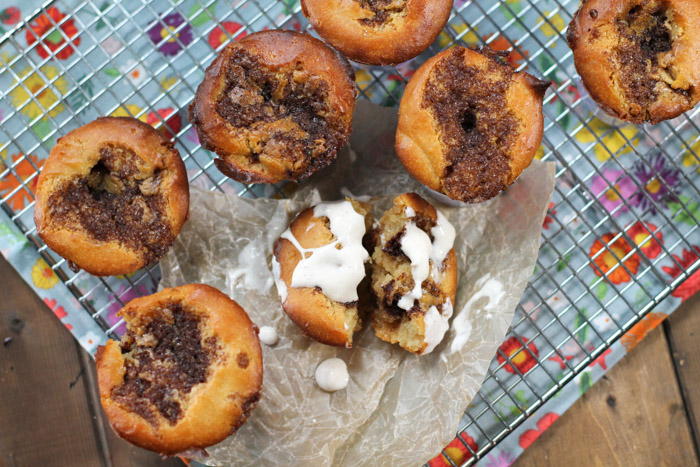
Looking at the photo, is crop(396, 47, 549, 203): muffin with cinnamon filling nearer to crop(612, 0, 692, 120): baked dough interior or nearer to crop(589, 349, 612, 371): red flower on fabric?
crop(612, 0, 692, 120): baked dough interior

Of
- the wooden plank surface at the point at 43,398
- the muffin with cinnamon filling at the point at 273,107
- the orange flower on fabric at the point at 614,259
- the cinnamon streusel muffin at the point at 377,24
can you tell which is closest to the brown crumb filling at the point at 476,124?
the cinnamon streusel muffin at the point at 377,24

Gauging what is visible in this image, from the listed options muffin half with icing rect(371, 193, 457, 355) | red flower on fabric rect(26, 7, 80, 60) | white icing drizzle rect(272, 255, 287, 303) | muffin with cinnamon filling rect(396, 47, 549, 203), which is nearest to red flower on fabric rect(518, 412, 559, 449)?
muffin half with icing rect(371, 193, 457, 355)

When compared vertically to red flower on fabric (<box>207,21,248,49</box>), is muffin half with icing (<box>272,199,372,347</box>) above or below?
below

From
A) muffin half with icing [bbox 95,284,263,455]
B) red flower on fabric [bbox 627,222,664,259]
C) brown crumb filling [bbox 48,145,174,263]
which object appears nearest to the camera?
muffin half with icing [bbox 95,284,263,455]

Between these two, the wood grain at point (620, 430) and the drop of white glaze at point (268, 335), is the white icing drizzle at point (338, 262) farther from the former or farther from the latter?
the wood grain at point (620, 430)

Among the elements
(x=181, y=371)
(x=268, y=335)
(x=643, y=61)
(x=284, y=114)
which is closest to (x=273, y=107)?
(x=284, y=114)

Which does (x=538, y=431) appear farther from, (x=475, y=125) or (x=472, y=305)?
(x=475, y=125)
